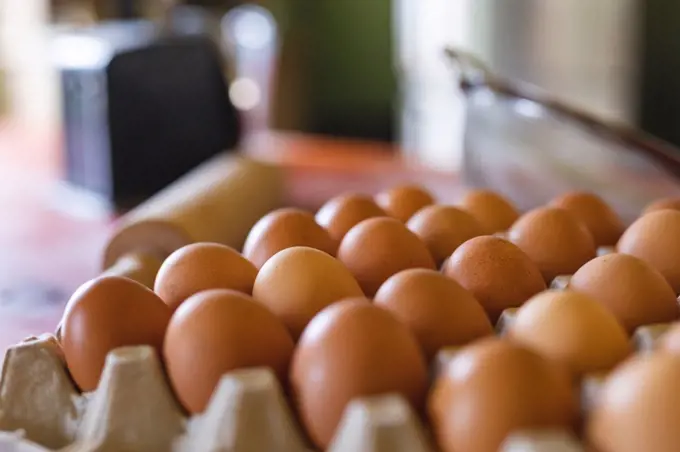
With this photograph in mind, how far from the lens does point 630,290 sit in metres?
0.58

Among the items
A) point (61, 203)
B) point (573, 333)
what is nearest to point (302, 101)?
point (61, 203)

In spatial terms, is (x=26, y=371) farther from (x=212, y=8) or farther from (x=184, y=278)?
(x=212, y=8)

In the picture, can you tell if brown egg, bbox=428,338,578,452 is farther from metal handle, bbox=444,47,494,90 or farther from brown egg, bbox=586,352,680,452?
metal handle, bbox=444,47,494,90

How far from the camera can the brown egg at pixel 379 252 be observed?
0.68 m

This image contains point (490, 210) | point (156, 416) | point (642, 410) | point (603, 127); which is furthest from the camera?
point (603, 127)

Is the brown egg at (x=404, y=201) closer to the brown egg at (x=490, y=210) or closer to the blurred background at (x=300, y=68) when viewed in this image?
the brown egg at (x=490, y=210)

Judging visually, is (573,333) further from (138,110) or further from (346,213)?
(138,110)

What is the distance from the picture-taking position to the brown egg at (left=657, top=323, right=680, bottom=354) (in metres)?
0.49

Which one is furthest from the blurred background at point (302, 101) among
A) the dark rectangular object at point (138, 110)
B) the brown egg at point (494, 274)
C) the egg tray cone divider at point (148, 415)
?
the brown egg at point (494, 274)

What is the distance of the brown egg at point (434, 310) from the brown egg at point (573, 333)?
0.11ft

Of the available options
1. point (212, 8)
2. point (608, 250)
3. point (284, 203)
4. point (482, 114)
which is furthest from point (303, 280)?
point (212, 8)

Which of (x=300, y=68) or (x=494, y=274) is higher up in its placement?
(x=494, y=274)

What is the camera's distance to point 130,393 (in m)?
0.53

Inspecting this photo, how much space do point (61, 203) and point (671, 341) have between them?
4.47 ft
